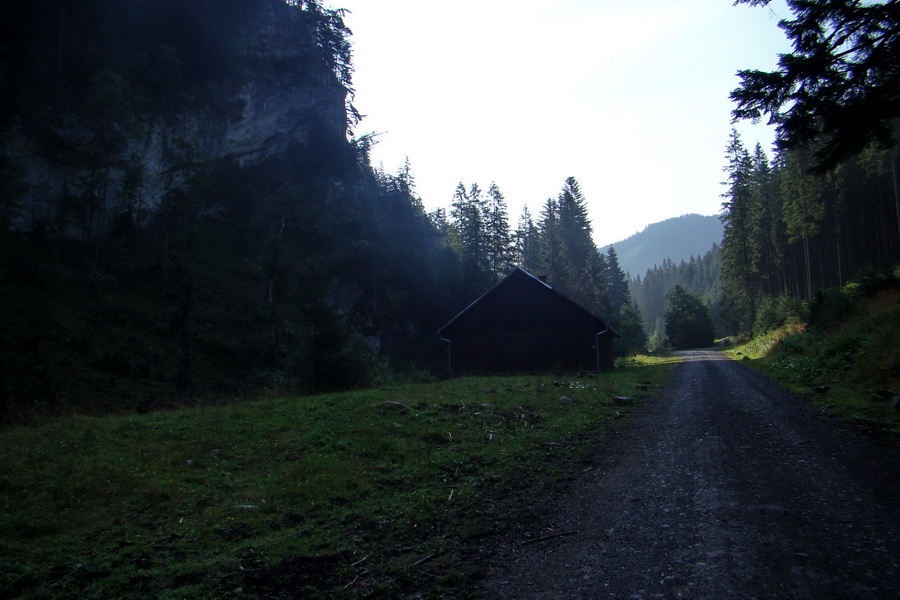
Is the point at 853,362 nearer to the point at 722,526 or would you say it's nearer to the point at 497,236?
the point at 722,526

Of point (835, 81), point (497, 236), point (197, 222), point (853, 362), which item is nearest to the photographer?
point (835, 81)

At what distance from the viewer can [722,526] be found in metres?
4.98

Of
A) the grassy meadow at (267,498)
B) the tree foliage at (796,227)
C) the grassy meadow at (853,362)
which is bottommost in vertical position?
the grassy meadow at (267,498)

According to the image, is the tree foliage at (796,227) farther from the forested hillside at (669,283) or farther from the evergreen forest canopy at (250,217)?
the forested hillside at (669,283)

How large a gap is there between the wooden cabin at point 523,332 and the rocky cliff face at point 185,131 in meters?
27.8

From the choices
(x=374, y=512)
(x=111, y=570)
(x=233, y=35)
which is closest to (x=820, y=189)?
(x=374, y=512)

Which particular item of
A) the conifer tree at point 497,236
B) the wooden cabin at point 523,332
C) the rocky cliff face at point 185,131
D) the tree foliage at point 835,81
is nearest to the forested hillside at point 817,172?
the tree foliage at point 835,81

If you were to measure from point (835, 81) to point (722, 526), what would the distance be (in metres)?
8.49

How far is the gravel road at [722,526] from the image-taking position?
386 cm

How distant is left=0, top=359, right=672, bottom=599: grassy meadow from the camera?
15.4ft

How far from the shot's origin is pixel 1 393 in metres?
13.2

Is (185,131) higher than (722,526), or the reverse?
(185,131)

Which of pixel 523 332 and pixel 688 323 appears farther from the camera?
pixel 688 323

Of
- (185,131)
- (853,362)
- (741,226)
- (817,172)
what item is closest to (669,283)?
(741,226)
